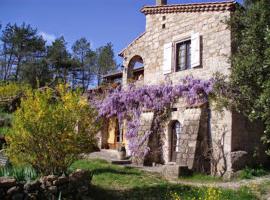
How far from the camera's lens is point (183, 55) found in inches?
624

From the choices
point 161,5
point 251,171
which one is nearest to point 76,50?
point 161,5

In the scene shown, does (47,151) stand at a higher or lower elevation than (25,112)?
lower

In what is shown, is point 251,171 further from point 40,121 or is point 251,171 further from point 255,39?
point 40,121

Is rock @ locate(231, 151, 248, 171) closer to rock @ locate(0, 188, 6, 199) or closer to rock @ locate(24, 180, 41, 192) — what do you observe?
rock @ locate(24, 180, 41, 192)

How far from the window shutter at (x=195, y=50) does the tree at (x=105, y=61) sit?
101 feet

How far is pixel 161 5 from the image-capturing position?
17141 millimetres

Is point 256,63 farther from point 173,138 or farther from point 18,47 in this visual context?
point 18,47

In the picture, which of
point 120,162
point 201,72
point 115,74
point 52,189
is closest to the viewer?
point 52,189

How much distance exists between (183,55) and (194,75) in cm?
146

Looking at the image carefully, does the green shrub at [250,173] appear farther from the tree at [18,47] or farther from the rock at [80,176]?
the tree at [18,47]

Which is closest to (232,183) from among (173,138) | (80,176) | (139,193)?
(139,193)

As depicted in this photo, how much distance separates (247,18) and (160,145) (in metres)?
7.65

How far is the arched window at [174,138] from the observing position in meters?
15.3

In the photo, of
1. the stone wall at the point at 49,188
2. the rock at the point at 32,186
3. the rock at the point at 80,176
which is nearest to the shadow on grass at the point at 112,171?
the rock at the point at 80,176
